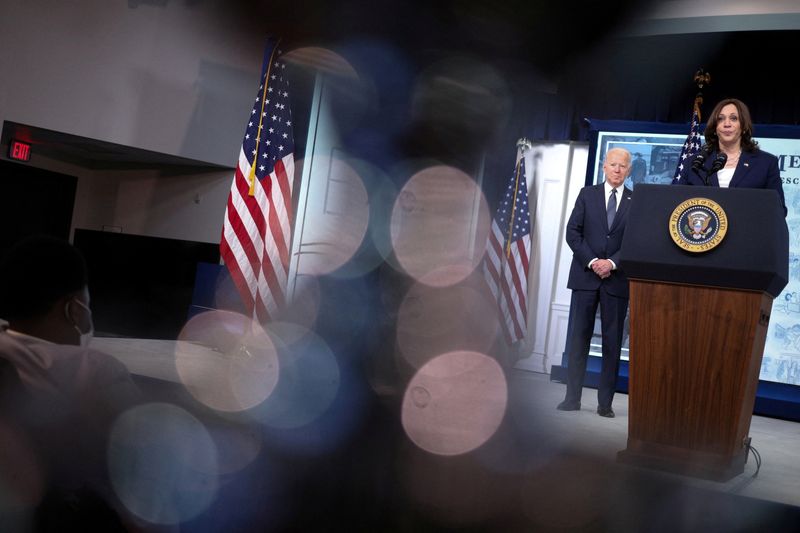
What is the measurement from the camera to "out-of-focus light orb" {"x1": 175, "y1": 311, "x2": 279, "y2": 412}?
2.84 metres

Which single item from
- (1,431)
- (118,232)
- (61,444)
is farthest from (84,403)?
(118,232)

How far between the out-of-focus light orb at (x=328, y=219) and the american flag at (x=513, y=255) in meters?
1.21

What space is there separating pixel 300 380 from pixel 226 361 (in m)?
1.04

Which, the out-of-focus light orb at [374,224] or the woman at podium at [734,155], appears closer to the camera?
the woman at podium at [734,155]

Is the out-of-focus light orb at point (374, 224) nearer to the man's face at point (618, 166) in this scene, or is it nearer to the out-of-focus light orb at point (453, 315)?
the out-of-focus light orb at point (453, 315)

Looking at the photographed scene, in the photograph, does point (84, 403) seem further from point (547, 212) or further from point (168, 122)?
point (547, 212)

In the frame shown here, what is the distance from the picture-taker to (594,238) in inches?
153

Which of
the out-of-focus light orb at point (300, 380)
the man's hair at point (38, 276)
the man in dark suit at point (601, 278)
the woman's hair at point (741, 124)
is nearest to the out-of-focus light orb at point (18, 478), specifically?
the man's hair at point (38, 276)

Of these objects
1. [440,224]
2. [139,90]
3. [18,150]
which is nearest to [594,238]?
[440,224]

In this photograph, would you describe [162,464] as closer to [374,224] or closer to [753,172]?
[753,172]

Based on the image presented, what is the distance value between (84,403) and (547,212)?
5790 mm

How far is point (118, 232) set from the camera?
21.4ft

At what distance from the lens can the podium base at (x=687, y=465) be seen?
2256 mm

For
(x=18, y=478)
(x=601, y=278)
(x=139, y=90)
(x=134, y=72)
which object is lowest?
(x=18, y=478)
